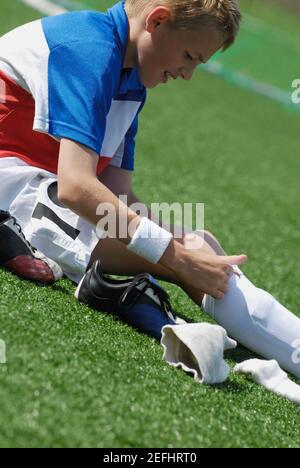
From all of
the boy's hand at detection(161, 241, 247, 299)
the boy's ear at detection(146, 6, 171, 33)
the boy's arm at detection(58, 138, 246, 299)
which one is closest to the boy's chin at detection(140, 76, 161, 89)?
the boy's ear at detection(146, 6, 171, 33)


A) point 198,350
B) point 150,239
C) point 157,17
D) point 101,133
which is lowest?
point 198,350

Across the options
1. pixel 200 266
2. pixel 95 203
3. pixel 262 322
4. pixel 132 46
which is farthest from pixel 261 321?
pixel 132 46

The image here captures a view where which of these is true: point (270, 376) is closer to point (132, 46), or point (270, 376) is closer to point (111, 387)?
point (111, 387)

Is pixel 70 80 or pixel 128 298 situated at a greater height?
pixel 70 80

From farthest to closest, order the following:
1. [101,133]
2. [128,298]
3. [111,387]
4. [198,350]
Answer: [128,298]
[101,133]
[198,350]
[111,387]

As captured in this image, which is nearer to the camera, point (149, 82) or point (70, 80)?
point (70, 80)

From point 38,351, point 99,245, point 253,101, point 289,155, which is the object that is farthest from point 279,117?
point 38,351

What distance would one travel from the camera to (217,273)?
220cm

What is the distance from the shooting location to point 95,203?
2088mm

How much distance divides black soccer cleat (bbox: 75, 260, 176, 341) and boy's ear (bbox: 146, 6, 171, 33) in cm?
61

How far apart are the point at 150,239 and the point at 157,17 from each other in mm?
543

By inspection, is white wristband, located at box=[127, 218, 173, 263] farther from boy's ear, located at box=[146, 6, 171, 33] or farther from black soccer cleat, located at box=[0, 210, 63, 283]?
boy's ear, located at box=[146, 6, 171, 33]

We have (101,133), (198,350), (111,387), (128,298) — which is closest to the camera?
(111,387)
